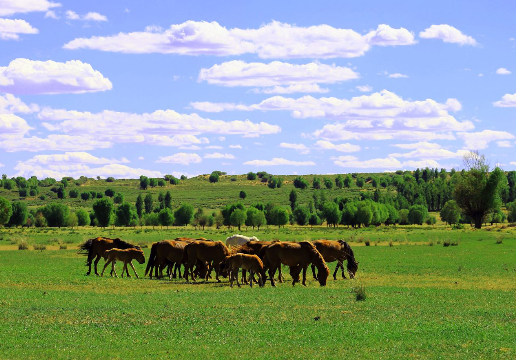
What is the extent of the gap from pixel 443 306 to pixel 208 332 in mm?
8707

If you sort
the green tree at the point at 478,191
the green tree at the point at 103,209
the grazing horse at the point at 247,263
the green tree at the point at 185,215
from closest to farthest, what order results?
the grazing horse at the point at 247,263 < the green tree at the point at 478,191 < the green tree at the point at 103,209 < the green tree at the point at 185,215

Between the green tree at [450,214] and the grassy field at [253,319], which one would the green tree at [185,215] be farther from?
the grassy field at [253,319]

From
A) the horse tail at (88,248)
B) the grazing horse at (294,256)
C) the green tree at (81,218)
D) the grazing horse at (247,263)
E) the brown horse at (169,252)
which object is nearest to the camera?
the grazing horse at (247,263)

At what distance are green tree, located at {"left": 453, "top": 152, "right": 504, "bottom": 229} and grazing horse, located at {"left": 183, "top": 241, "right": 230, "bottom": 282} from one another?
84167 mm

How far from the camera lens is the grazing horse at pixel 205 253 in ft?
104

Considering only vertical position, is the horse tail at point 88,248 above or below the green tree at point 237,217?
below

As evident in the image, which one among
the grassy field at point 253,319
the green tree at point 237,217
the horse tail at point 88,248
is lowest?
the grassy field at point 253,319

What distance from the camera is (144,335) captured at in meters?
16.2

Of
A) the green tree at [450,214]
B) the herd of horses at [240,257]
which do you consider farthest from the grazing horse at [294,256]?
the green tree at [450,214]

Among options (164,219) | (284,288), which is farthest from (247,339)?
(164,219)

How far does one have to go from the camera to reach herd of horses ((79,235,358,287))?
28.8 metres

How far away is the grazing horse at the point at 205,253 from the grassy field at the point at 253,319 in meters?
1.85

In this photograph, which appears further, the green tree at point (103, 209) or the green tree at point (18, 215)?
the green tree at point (18, 215)

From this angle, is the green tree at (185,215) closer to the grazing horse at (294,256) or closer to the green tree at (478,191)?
the green tree at (478,191)
